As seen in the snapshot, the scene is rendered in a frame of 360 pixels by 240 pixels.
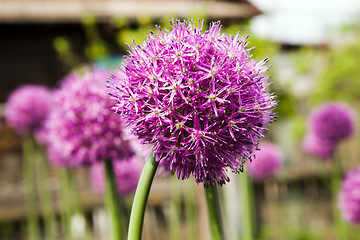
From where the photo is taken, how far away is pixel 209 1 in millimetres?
4000

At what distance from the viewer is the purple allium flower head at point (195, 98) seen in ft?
3.22

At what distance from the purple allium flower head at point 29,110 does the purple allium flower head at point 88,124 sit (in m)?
1.38

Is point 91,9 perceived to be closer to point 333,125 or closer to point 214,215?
point 333,125

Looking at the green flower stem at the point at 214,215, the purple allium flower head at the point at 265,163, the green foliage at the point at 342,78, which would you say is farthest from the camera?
the green foliage at the point at 342,78

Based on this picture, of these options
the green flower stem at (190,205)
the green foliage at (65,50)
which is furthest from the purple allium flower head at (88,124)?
the green foliage at (65,50)

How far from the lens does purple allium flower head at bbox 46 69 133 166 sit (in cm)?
175

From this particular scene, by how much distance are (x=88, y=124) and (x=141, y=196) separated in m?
0.92

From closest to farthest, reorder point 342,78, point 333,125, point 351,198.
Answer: point 351,198
point 333,125
point 342,78

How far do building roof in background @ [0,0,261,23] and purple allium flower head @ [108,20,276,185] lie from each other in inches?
186

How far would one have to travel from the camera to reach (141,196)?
3.16 feet

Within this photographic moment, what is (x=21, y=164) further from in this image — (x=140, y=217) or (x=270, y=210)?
(x=140, y=217)

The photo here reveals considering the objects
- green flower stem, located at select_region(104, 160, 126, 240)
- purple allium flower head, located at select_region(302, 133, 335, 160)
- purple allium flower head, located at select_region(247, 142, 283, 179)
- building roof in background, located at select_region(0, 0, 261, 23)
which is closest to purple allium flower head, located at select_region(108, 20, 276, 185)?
green flower stem, located at select_region(104, 160, 126, 240)

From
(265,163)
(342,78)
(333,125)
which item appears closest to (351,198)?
(333,125)

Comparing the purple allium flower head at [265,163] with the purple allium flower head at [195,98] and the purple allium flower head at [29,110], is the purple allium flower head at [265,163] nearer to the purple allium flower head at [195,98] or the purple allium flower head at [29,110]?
the purple allium flower head at [29,110]
